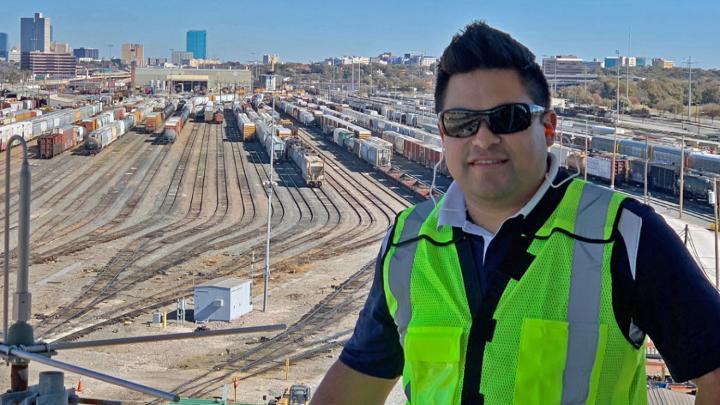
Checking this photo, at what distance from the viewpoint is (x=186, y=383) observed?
763 inches

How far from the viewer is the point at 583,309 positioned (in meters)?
2.12

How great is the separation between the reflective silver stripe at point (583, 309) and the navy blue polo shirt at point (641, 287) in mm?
43

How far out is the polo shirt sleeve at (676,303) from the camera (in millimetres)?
2020

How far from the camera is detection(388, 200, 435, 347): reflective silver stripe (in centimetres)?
236

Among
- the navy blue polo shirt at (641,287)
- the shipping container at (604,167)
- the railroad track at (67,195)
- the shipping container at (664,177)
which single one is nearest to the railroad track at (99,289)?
the railroad track at (67,195)

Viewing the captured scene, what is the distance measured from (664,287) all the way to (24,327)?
218 centimetres

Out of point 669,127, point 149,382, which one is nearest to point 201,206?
point 149,382

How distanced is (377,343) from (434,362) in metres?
0.30

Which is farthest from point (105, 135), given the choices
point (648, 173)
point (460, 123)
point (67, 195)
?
point (460, 123)

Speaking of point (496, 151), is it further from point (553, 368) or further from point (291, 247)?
point (291, 247)

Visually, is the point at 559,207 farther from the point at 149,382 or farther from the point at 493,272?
the point at 149,382

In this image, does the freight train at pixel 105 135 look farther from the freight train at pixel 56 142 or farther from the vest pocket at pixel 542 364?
the vest pocket at pixel 542 364

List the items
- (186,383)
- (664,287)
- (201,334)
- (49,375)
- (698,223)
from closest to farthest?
(664,287), (49,375), (201,334), (186,383), (698,223)

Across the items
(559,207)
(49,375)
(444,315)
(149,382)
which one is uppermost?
(559,207)
